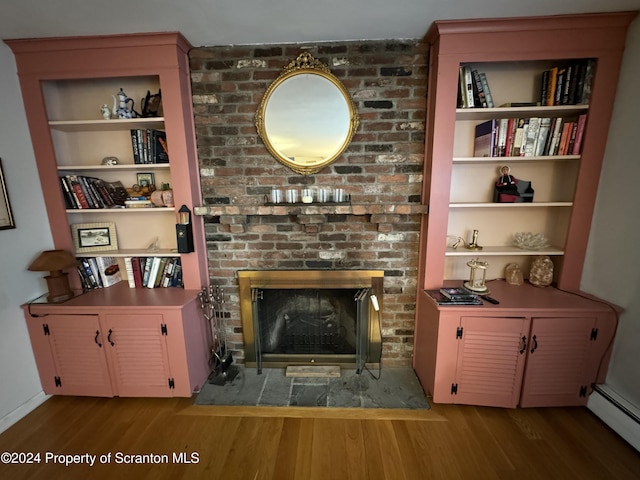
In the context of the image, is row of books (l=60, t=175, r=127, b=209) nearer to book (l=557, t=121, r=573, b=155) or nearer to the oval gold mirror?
the oval gold mirror

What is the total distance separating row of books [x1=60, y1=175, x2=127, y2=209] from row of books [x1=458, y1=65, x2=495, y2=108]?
2552 mm

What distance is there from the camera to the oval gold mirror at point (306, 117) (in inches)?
70.1

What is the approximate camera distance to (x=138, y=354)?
1748mm

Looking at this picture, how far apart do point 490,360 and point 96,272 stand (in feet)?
9.40

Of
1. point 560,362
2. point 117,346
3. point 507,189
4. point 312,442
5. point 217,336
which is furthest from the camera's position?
point 217,336

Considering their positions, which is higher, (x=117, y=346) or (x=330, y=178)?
(x=330, y=178)

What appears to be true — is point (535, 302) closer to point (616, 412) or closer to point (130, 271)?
point (616, 412)

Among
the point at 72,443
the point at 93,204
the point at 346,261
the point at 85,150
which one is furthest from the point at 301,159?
the point at 72,443

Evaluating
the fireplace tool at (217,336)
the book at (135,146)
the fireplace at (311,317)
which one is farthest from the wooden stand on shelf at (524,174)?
the book at (135,146)

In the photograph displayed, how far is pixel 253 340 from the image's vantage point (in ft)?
6.97

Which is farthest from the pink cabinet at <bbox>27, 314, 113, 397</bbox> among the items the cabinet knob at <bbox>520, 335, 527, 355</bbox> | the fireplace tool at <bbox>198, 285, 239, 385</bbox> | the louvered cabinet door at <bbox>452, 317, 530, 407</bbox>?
the cabinet knob at <bbox>520, 335, 527, 355</bbox>

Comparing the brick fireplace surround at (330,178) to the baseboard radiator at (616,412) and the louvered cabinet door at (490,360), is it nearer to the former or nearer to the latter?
the louvered cabinet door at (490,360)

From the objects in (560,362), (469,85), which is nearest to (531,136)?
(469,85)

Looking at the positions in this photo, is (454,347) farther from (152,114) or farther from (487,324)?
(152,114)
